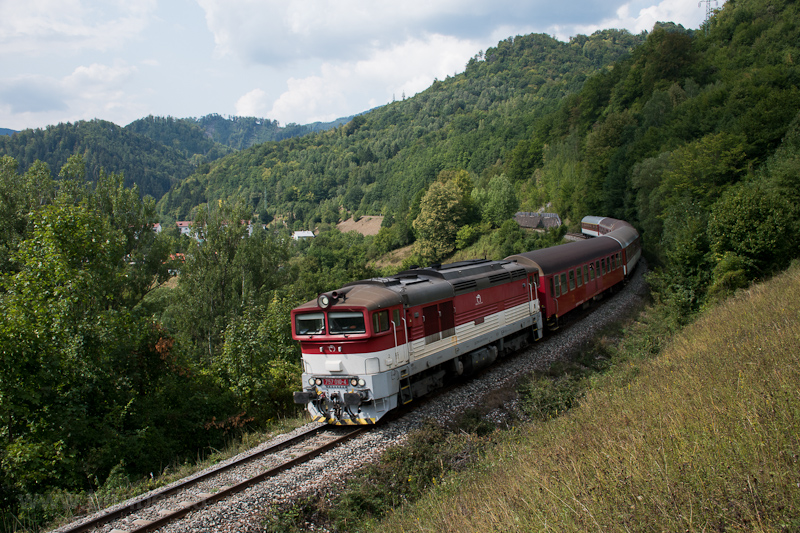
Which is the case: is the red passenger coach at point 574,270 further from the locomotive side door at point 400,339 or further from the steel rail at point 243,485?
the steel rail at point 243,485

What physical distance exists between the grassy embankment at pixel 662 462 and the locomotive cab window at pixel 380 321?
12.5 ft

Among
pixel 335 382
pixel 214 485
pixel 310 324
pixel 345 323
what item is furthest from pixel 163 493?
pixel 345 323

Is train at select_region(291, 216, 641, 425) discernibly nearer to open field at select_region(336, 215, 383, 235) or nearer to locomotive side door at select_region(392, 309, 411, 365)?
locomotive side door at select_region(392, 309, 411, 365)

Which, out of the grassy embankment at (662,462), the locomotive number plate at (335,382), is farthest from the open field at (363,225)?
the grassy embankment at (662,462)

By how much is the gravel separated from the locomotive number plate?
1.35 metres

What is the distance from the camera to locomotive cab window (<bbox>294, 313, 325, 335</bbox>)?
11.9m

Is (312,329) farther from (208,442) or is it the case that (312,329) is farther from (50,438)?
(50,438)

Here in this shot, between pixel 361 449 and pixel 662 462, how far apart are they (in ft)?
21.4

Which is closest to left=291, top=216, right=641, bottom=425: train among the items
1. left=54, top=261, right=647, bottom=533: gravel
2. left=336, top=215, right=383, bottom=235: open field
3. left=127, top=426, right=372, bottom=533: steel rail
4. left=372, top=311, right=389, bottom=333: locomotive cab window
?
left=372, top=311, right=389, bottom=333: locomotive cab window

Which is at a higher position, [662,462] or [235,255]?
[235,255]

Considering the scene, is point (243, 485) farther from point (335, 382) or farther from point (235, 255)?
point (235, 255)

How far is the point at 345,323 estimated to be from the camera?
454 inches

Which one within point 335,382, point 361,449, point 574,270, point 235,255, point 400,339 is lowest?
point 361,449

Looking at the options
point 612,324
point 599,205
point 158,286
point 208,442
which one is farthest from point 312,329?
point 599,205
